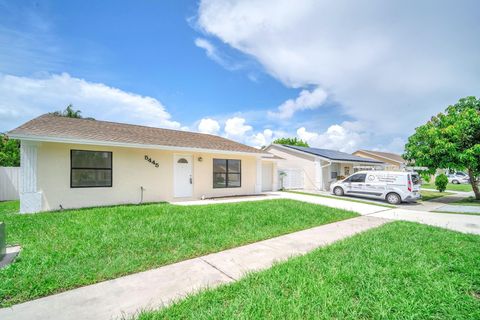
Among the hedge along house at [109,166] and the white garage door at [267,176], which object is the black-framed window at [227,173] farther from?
the white garage door at [267,176]

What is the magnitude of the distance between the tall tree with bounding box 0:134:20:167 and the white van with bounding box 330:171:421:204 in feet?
78.0

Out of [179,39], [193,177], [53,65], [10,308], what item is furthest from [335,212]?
[53,65]

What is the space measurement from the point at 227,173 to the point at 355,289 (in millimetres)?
11360

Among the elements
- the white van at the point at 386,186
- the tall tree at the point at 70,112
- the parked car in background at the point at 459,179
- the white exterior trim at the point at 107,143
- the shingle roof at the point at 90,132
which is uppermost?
the tall tree at the point at 70,112

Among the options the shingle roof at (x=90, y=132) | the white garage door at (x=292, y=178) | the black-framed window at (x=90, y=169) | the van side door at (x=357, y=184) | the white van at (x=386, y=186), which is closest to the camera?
the shingle roof at (x=90, y=132)

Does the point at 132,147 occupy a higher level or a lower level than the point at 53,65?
lower

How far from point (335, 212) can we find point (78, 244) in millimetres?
8739

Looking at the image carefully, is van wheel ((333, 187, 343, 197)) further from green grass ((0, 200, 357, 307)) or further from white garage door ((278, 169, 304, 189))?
green grass ((0, 200, 357, 307))

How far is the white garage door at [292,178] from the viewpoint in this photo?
2030 cm

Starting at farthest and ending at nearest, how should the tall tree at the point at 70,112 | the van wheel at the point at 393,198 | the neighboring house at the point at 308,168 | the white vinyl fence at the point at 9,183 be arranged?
1. the tall tree at the point at 70,112
2. the neighboring house at the point at 308,168
3. the van wheel at the point at 393,198
4. the white vinyl fence at the point at 9,183

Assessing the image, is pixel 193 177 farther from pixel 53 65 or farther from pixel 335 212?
pixel 53 65

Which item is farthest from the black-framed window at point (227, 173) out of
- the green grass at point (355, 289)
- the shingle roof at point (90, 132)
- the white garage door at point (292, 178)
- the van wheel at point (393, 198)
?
the green grass at point (355, 289)

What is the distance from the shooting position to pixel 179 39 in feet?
34.3

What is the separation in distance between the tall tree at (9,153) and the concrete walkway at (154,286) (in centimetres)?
1914
